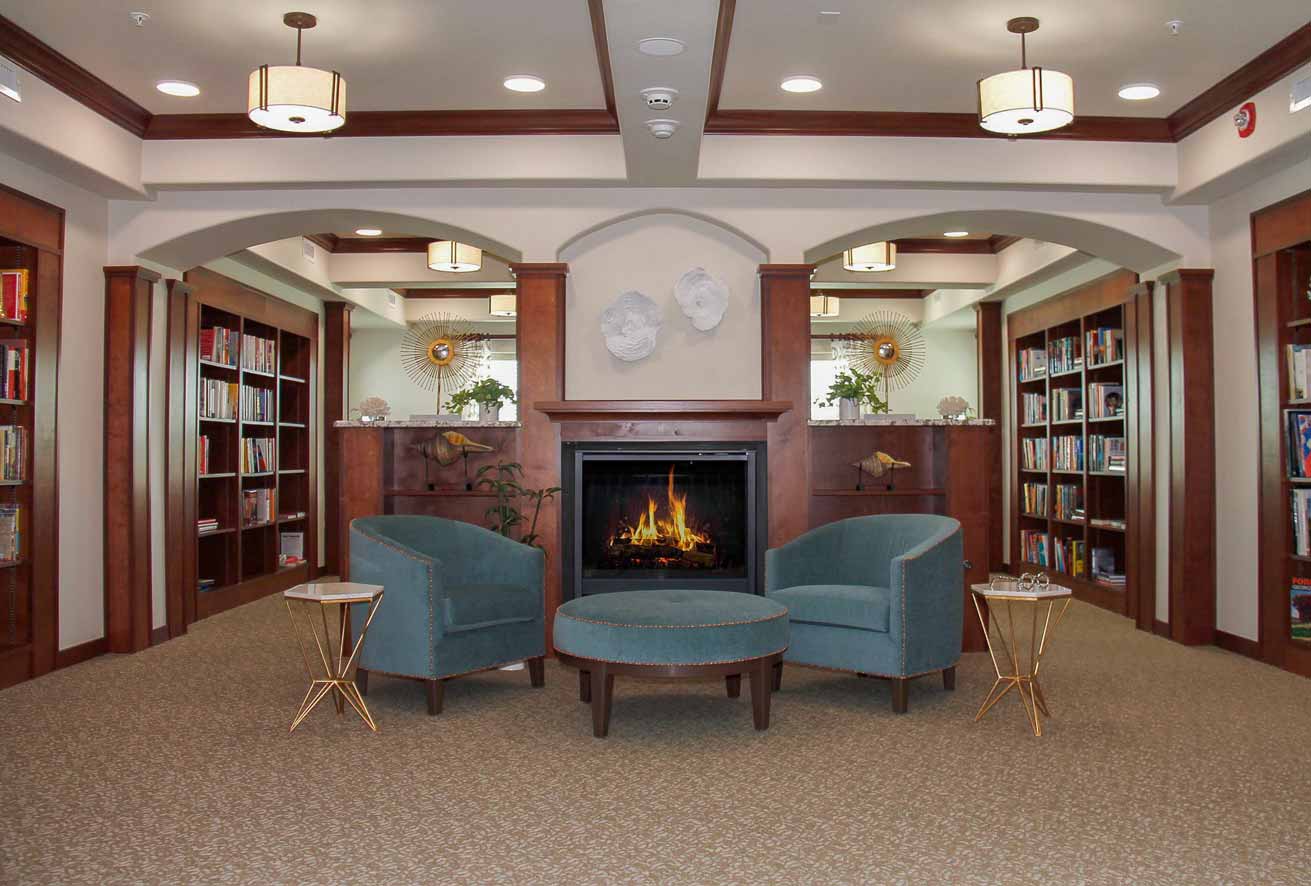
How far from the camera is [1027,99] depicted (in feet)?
13.8

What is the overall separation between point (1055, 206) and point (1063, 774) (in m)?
3.59

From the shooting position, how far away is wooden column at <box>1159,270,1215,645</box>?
587 cm

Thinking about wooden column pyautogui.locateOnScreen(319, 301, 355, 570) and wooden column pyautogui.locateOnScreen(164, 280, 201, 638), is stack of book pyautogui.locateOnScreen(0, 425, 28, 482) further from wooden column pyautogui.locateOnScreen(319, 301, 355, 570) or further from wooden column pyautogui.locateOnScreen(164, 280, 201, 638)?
wooden column pyautogui.locateOnScreen(319, 301, 355, 570)

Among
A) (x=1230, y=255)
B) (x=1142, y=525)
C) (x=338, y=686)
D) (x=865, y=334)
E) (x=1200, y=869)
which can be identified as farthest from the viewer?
(x=865, y=334)

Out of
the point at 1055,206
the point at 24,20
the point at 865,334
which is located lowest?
the point at 865,334

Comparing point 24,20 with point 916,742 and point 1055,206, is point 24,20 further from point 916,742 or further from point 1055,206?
point 1055,206

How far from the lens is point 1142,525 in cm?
642

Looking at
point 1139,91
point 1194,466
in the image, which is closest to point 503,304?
point 1139,91

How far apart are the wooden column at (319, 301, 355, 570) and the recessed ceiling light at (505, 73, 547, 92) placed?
15.7 ft

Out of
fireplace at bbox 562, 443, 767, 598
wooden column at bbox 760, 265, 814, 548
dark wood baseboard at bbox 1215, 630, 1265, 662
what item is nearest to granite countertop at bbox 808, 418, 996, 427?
wooden column at bbox 760, 265, 814, 548

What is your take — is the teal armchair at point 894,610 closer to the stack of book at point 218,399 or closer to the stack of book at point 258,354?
the stack of book at point 218,399

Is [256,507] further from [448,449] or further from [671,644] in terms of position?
[671,644]

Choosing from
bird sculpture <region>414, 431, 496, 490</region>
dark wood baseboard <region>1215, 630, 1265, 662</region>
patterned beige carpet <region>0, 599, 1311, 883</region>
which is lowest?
patterned beige carpet <region>0, 599, 1311, 883</region>

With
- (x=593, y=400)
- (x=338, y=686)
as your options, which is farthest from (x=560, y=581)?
(x=338, y=686)
